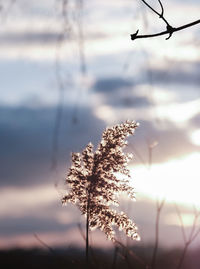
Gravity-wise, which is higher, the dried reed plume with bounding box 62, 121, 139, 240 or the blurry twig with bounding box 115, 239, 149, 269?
the dried reed plume with bounding box 62, 121, 139, 240

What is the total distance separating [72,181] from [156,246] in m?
0.50

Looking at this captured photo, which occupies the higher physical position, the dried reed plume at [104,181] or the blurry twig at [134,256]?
the dried reed plume at [104,181]

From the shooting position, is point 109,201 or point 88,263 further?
point 109,201

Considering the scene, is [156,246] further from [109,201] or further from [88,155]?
[88,155]

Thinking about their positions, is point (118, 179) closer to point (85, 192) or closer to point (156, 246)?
point (85, 192)

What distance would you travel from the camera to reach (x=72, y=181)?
2.79m

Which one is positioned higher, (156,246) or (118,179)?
(118,179)

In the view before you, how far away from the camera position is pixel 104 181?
107 inches

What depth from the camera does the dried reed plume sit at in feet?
8.70

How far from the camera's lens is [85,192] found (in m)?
2.71

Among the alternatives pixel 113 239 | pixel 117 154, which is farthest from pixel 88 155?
pixel 113 239

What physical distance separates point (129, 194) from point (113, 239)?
0.66 ft

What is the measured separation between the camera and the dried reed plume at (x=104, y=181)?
8.70 ft

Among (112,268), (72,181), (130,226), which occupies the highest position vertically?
(72,181)
